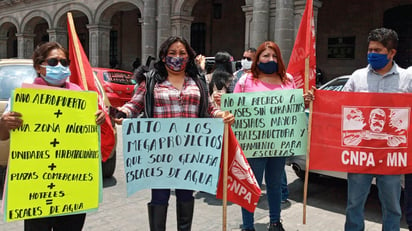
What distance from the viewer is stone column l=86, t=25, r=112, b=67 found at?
21.0 meters

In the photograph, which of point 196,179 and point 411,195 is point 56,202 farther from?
point 411,195

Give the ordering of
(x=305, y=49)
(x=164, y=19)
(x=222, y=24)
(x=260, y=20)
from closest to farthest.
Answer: (x=305, y=49)
(x=260, y=20)
(x=164, y=19)
(x=222, y=24)

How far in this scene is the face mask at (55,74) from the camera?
8.72ft

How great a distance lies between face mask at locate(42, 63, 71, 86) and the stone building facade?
443 inches

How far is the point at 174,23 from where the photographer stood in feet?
56.5

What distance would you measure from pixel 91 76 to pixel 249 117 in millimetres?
1563

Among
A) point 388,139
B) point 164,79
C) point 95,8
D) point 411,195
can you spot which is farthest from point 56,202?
point 95,8

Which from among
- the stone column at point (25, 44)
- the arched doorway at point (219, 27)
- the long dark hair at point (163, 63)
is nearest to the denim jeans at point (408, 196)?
the long dark hair at point (163, 63)

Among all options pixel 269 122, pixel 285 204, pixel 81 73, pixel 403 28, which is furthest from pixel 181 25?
pixel 81 73

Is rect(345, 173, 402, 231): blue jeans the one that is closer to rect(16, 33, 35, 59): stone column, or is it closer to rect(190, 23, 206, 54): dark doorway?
rect(190, 23, 206, 54): dark doorway

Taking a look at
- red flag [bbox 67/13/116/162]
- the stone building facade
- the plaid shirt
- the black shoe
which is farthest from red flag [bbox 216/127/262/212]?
the stone building facade

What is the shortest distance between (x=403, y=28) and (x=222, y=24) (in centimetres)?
934

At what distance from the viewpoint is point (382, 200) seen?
132 inches

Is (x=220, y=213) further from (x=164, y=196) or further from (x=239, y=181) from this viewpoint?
(x=164, y=196)
